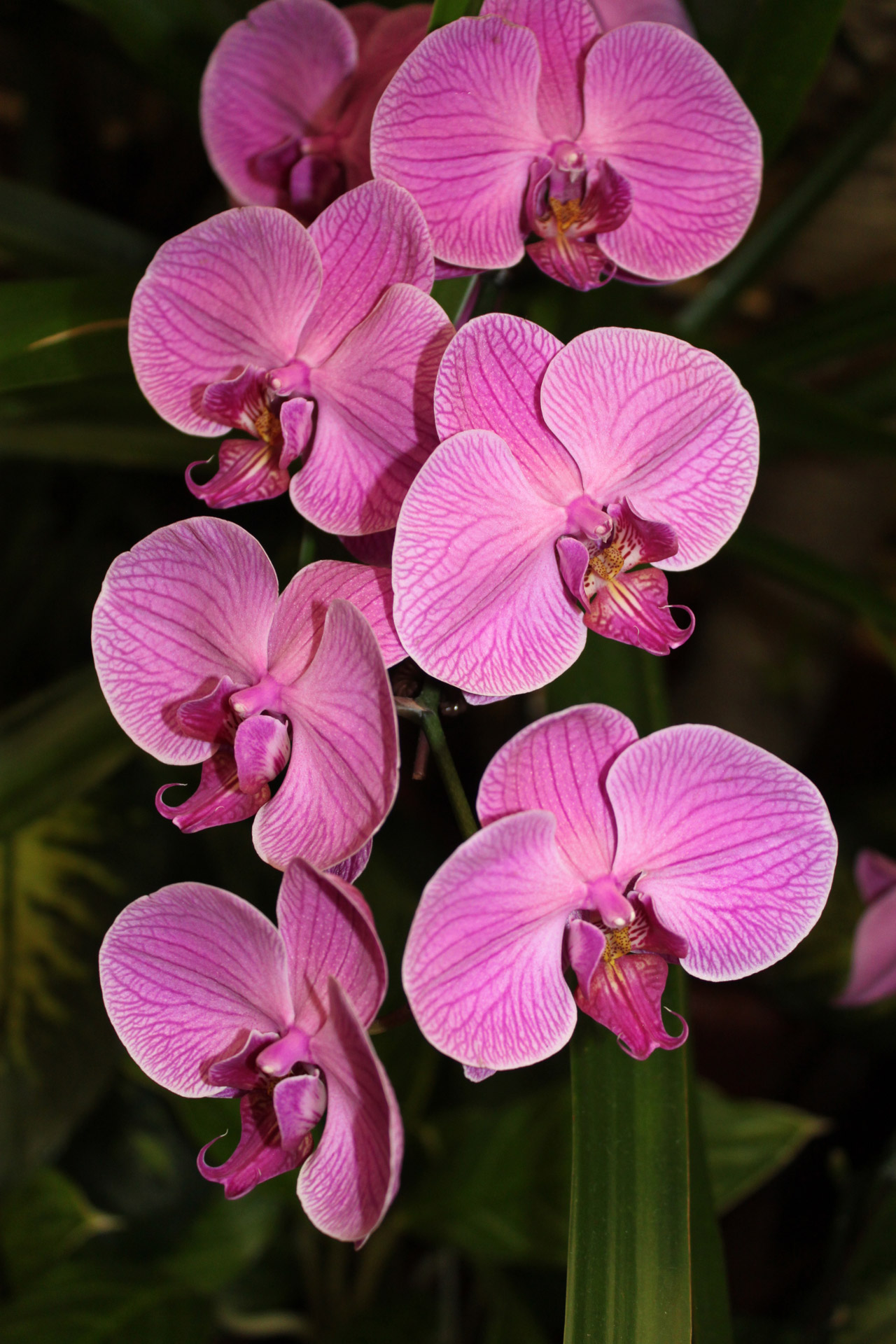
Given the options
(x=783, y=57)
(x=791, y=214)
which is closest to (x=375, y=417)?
(x=783, y=57)

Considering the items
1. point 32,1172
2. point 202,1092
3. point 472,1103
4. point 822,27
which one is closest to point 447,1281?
point 472,1103

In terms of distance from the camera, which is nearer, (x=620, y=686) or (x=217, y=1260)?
(x=620, y=686)

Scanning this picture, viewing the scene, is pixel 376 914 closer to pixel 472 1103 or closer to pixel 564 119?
pixel 472 1103

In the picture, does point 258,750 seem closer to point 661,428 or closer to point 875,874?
point 661,428

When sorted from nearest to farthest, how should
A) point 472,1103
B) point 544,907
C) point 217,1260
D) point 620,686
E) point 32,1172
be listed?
1. point 544,907
2. point 620,686
3. point 32,1172
4. point 217,1260
5. point 472,1103

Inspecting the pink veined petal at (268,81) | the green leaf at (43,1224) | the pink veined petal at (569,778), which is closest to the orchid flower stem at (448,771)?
the pink veined petal at (569,778)

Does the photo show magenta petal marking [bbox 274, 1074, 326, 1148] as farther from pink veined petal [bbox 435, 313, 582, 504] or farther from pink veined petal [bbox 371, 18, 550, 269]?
pink veined petal [bbox 371, 18, 550, 269]

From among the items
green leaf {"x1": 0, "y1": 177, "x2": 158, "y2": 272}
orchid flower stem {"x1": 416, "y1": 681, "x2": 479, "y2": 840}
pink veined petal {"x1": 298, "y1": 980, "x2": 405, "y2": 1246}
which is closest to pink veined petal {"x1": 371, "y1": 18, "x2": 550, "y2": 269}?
orchid flower stem {"x1": 416, "y1": 681, "x2": 479, "y2": 840}
